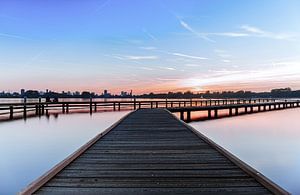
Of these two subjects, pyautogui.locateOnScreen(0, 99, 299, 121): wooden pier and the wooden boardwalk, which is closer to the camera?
the wooden boardwalk

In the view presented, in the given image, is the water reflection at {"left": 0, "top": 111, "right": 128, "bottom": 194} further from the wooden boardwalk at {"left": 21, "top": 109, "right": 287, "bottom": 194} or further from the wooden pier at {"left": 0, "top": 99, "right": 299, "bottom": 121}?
the wooden pier at {"left": 0, "top": 99, "right": 299, "bottom": 121}

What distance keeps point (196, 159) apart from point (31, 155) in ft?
23.8

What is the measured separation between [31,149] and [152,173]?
8.48 meters

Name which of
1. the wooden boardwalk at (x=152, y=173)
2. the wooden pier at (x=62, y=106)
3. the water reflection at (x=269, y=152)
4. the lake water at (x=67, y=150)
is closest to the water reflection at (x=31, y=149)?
the lake water at (x=67, y=150)

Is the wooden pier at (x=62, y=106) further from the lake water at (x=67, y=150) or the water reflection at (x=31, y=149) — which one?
the lake water at (x=67, y=150)

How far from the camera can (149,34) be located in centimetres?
2056

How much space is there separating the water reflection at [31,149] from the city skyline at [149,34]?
7107 mm

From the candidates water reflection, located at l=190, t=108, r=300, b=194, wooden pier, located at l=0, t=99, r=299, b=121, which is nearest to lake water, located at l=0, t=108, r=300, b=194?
water reflection, located at l=190, t=108, r=300, b=194

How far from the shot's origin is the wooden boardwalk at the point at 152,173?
329 centimetres

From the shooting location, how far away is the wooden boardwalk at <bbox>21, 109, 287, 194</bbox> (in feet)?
10.8

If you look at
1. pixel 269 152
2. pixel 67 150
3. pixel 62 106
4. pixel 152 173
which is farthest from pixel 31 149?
pixel 62 106

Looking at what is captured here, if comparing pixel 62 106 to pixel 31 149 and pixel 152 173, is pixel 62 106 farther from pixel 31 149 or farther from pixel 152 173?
pixel 152 173

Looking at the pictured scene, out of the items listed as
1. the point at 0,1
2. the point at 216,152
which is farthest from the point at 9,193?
the point at 0,1

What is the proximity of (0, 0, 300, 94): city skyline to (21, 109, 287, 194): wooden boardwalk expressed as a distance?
11.6 m
